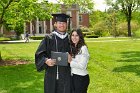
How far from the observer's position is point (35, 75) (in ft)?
51.3

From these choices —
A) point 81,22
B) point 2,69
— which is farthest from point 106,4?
point 2,69

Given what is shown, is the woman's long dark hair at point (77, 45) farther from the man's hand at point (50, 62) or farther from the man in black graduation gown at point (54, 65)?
the man's hand at point (50, 62)

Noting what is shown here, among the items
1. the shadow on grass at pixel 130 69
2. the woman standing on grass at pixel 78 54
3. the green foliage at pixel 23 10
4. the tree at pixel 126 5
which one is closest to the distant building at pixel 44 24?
the tree at pixel 126 5

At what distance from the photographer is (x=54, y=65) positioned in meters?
7.30

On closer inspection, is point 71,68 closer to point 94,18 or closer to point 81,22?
point 81,22

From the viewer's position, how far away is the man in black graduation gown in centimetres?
735

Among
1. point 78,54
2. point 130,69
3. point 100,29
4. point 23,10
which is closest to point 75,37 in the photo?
point 78,54

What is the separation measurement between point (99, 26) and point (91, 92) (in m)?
65.1

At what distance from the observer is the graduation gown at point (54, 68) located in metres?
7.36

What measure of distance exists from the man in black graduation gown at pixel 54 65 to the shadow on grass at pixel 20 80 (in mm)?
4790

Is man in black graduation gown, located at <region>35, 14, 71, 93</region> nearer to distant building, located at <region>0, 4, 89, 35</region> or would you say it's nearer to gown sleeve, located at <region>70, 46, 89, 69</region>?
gown sleeve, located at <region>70, 46, 89, 69</region>

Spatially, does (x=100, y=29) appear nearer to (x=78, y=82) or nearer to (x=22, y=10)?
(x=22, y=10)

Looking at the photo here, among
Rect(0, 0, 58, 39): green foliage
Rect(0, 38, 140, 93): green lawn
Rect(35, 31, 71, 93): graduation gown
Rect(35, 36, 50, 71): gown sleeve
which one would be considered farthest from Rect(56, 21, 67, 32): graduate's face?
Rect(0, 0, 58, 39): green foliage

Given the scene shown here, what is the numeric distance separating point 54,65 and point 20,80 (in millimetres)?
7383
